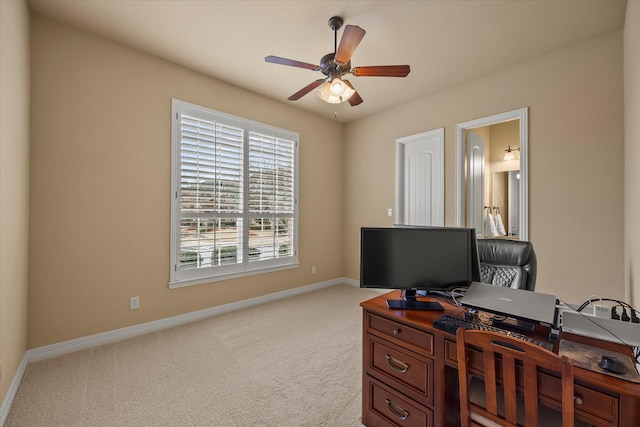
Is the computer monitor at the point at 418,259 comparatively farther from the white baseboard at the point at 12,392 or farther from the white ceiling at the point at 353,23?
the white baseboard at the point at 12,392

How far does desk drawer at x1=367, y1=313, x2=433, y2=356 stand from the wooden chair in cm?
23

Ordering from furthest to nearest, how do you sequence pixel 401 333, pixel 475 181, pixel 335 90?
pixel 475 181
pixel 335 90
pixel 401 333

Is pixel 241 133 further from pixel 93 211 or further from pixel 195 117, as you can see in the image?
pixel 93 211

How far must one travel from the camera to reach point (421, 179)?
433cm

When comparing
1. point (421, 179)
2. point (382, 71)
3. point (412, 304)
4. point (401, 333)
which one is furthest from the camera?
point (421, 179)

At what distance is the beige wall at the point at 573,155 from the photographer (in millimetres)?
2701

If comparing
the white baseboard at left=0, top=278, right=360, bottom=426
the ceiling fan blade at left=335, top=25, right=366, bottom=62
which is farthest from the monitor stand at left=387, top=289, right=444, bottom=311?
the white baseboard at left=0, top=278, right=360, bottom=426

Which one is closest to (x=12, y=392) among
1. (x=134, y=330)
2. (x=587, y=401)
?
(x=134, y=330)

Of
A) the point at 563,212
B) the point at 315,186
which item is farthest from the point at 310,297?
the point at 563,212

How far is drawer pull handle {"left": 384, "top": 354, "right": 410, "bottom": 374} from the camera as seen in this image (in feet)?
4.83

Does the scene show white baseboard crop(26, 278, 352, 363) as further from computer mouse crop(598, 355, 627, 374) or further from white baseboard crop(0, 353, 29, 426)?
computer mouse crop(598, 355, 627, 374)

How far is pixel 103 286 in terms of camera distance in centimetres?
280

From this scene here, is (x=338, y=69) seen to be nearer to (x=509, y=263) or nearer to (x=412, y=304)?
(x=412, y=304)

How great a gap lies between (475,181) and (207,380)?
159 inches
